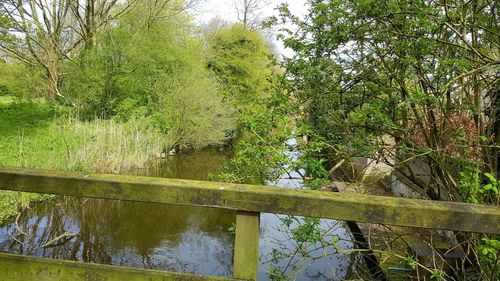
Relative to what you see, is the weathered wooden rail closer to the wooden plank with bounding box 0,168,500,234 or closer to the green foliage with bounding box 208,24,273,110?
the wooden plank with bounding box 0,168,500,234

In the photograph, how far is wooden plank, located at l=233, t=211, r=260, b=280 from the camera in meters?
1.77

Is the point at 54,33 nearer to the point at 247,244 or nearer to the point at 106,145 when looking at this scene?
the point at 106,145

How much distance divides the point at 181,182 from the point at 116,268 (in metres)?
0.48

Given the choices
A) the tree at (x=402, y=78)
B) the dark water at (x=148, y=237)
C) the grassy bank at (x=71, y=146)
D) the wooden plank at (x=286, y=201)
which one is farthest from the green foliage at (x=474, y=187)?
the grassy bank at (x=71, y=146)

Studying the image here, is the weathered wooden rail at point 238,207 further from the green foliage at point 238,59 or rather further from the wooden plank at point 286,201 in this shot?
the green foliage at point 238,59

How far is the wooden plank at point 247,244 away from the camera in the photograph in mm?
1770

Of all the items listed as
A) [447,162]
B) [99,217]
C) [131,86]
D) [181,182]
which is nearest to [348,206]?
[181,182]

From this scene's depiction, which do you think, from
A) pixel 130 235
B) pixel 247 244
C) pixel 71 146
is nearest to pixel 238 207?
pixel 247 244

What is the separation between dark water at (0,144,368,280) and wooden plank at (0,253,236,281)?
172 inches

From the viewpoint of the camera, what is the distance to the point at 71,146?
12883 mm

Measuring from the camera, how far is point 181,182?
1830 mm

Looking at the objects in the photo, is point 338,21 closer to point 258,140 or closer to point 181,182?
point 258,140

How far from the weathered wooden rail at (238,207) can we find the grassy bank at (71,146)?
7.68 metres

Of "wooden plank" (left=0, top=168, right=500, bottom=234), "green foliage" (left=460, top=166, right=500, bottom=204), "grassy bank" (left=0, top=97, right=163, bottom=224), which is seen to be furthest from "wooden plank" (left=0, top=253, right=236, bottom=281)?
"grassy bank" (left=0, top=97, right=163, bottom=224)
